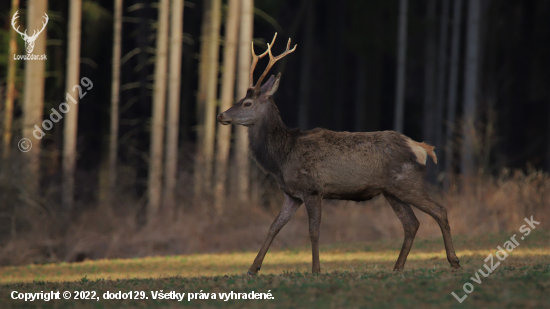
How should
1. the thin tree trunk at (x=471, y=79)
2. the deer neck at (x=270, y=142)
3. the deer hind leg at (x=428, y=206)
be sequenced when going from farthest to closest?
the thin tree trunk at (x=471, y=79), the deer neck at (x=270, y=142), the deer hind leg at (x=428, y=206)

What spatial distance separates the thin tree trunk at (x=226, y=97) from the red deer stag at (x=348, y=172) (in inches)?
411

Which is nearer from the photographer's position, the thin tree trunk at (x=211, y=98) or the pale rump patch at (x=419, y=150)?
the pale rump patch at (x=419, y=150)

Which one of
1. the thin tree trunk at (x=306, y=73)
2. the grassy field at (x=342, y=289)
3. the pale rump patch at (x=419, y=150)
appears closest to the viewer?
the grassy field at (x=342, y=289)

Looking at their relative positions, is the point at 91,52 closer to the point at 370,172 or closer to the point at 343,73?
the point at 343,73

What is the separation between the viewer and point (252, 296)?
707 cm

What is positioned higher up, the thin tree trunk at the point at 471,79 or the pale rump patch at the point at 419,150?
the thin tree trunk at the point at 471,79

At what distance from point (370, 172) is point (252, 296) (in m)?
2.88

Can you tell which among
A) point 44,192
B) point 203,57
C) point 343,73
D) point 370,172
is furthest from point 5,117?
point 343,73

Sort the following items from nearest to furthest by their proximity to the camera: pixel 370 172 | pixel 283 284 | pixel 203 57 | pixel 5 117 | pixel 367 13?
pixel 283 284
pixel 370 172
pixel 5 117
pixel 203 57
pixel 367 13

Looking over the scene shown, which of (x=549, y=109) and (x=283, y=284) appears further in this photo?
(x=549, y=109)

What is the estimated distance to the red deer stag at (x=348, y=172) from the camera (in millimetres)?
9164

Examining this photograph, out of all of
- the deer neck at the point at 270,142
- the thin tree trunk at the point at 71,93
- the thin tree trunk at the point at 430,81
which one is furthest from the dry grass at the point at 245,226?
the thin tree trunk at the point at 430,81

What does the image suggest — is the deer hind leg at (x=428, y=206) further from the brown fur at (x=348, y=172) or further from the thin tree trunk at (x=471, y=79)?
the thin tree trunk at (x=471, y=79)

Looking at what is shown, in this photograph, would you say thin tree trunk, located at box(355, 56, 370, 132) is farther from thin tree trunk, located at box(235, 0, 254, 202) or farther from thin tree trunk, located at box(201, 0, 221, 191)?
thin tree trunk, located at box(235, 0, 254, 202)
